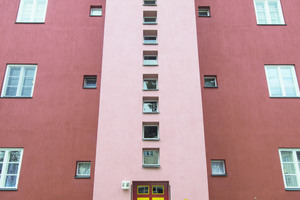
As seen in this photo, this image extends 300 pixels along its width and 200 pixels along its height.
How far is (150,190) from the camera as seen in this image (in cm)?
928

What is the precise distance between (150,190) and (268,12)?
1162 cm

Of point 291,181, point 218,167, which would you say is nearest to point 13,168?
point 218,167

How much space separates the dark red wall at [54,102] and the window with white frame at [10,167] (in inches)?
9.0

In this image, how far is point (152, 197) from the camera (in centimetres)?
924

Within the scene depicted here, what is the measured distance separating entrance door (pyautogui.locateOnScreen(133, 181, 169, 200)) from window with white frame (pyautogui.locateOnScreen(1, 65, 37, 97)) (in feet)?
22.7

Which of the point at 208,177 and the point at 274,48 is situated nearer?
the point at 208,177

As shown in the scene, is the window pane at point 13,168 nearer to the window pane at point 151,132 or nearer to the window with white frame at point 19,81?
the window with white frame at point 19,81

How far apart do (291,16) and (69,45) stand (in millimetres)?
12375

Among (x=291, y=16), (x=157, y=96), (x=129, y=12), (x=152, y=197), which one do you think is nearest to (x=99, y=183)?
(x=152, y=197)

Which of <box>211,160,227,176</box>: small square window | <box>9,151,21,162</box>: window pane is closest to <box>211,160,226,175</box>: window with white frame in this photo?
<box>211,160,227,176</box>: small square window

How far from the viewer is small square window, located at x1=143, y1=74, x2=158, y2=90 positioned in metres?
10.9

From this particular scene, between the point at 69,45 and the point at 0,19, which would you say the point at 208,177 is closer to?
the point at 69,45

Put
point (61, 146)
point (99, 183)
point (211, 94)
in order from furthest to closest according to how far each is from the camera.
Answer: point (211, 94)
point (61, 146)
point (99, 183)

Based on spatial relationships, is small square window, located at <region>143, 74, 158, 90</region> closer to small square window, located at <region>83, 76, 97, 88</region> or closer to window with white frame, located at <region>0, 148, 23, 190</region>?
small square window, located at <region>83, 76, 97, 88</region>
